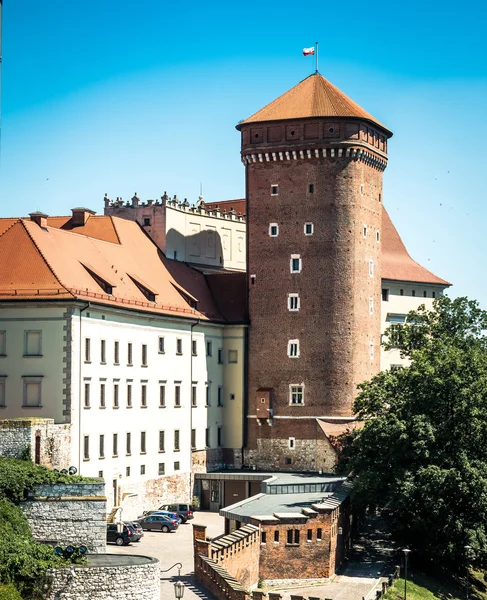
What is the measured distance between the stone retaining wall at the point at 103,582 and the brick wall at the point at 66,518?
7500 millimetres

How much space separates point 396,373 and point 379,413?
8.58ft

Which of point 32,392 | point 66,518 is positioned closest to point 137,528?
point 66,518

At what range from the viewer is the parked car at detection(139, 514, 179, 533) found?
6588 cm

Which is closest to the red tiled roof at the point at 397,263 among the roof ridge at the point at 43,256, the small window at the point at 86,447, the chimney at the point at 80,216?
the chimney at the point at 80,216

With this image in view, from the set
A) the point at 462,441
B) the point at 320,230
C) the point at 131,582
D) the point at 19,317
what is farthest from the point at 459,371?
the point at 131,582

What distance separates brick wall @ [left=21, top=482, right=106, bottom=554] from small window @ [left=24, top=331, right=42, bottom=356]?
11.4 m

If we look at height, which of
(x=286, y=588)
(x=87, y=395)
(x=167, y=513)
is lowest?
(x=286, y=588)

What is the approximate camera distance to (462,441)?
65125 mm

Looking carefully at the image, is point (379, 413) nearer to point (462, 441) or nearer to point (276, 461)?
point (462, 441)

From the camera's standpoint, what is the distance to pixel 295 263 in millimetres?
80562

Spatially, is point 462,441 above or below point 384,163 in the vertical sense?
below

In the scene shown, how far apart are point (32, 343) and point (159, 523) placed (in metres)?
10.8

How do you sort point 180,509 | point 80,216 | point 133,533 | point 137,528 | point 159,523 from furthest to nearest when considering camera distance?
1. point 80,216
2. point 180,509
3. point 159,523
4. point 137,528
5. point 133,533

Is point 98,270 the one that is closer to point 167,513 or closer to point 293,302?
point 167,513
